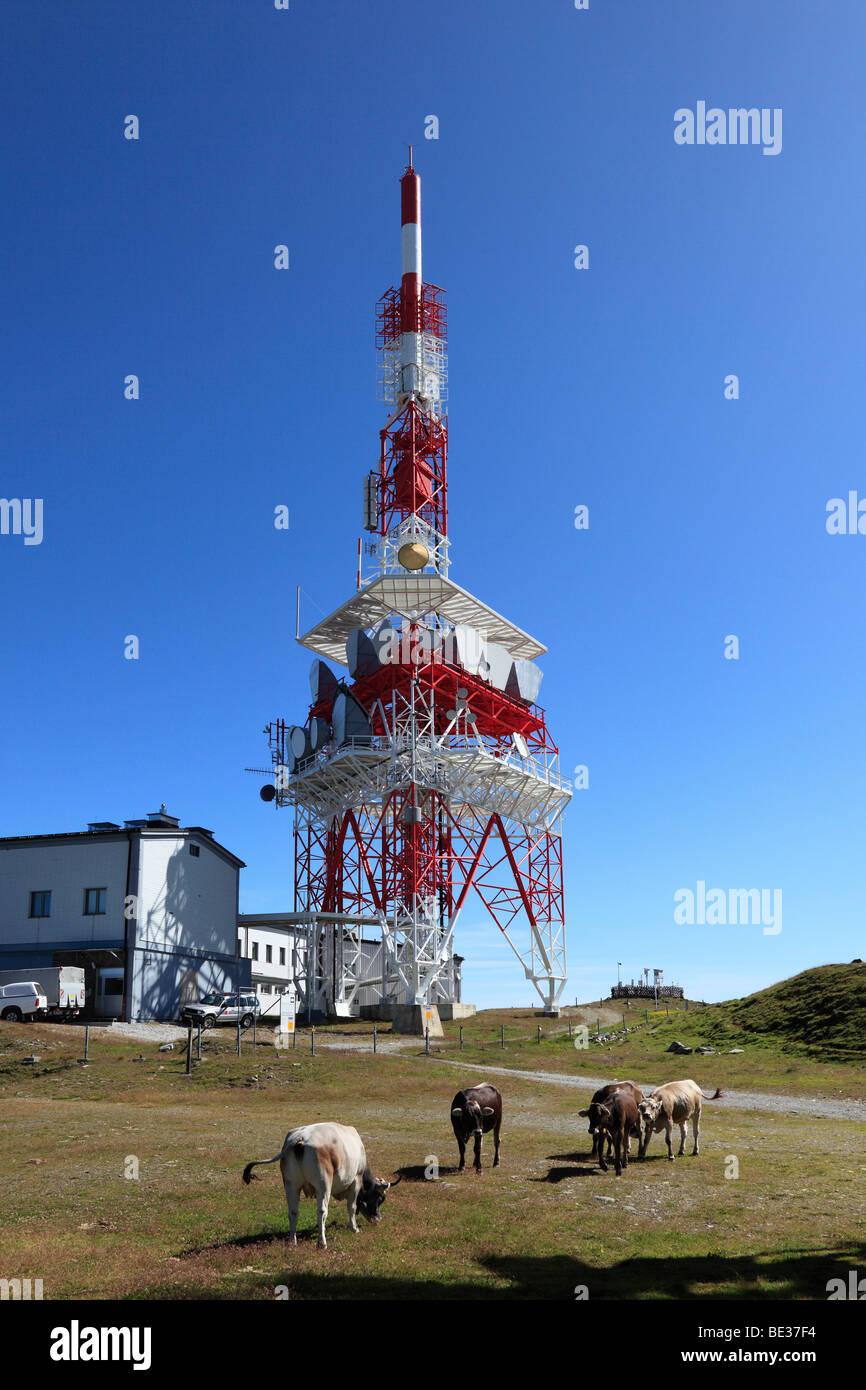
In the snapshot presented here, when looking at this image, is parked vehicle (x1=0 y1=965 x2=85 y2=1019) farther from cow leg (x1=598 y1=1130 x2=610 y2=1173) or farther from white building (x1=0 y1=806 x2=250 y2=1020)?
cow leg (x1=598 y1=1130 x2=610 y2=1173)

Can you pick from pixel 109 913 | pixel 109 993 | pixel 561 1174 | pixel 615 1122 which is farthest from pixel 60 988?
pixel 615 1122

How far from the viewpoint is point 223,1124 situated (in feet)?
83.6

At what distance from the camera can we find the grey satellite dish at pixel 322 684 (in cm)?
7100

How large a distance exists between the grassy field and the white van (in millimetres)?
17292

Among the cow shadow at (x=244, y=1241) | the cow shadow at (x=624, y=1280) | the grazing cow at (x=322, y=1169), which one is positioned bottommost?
the cow shadow at (x=244, y=1241)

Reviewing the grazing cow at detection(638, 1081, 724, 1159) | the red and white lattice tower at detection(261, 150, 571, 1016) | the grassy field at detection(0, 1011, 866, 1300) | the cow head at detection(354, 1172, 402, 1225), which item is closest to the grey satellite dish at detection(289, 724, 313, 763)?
the red and white lattice tower at detection(261, 150, 571, 1016)

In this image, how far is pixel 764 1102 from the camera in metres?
32.8

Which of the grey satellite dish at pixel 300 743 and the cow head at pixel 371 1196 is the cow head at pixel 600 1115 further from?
the grey satellite dish at pixel 300 743

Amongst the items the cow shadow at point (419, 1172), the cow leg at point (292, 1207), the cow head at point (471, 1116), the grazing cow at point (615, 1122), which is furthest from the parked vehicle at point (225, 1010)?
the cow leg at point (292, 1207)

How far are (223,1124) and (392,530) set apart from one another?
52.7 meters

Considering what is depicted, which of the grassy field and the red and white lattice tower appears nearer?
the grassy field

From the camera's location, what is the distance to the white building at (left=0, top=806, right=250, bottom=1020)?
173ft
